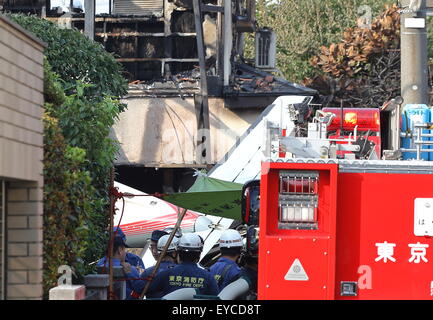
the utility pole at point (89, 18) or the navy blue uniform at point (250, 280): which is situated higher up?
the utility pole at point (89, 18)

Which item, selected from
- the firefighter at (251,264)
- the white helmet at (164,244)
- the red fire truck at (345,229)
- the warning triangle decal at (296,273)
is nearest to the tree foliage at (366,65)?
the white helmet at (164,244)

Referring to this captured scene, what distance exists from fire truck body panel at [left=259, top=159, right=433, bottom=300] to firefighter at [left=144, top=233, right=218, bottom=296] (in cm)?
215

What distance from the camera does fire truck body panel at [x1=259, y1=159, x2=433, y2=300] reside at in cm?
915

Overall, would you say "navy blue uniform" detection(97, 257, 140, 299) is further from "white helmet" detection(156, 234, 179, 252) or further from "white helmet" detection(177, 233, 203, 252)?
"white helmet" detection(177, 233, 203, 252)

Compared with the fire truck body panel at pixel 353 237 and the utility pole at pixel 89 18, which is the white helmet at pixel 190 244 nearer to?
the fire truck body panel at pixel 353 237

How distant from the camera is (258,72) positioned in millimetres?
26016

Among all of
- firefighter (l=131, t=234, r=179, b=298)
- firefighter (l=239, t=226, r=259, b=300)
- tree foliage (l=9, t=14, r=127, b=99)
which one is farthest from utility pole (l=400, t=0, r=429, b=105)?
firefighter (l=239, t=226, r=259, b=300)

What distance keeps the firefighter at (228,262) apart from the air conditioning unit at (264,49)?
46.2 ft

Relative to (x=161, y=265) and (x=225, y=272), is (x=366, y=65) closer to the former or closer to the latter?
(x=161, y=265)

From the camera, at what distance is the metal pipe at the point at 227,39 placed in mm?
24734

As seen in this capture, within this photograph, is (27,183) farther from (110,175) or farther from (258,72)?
(258,72)
